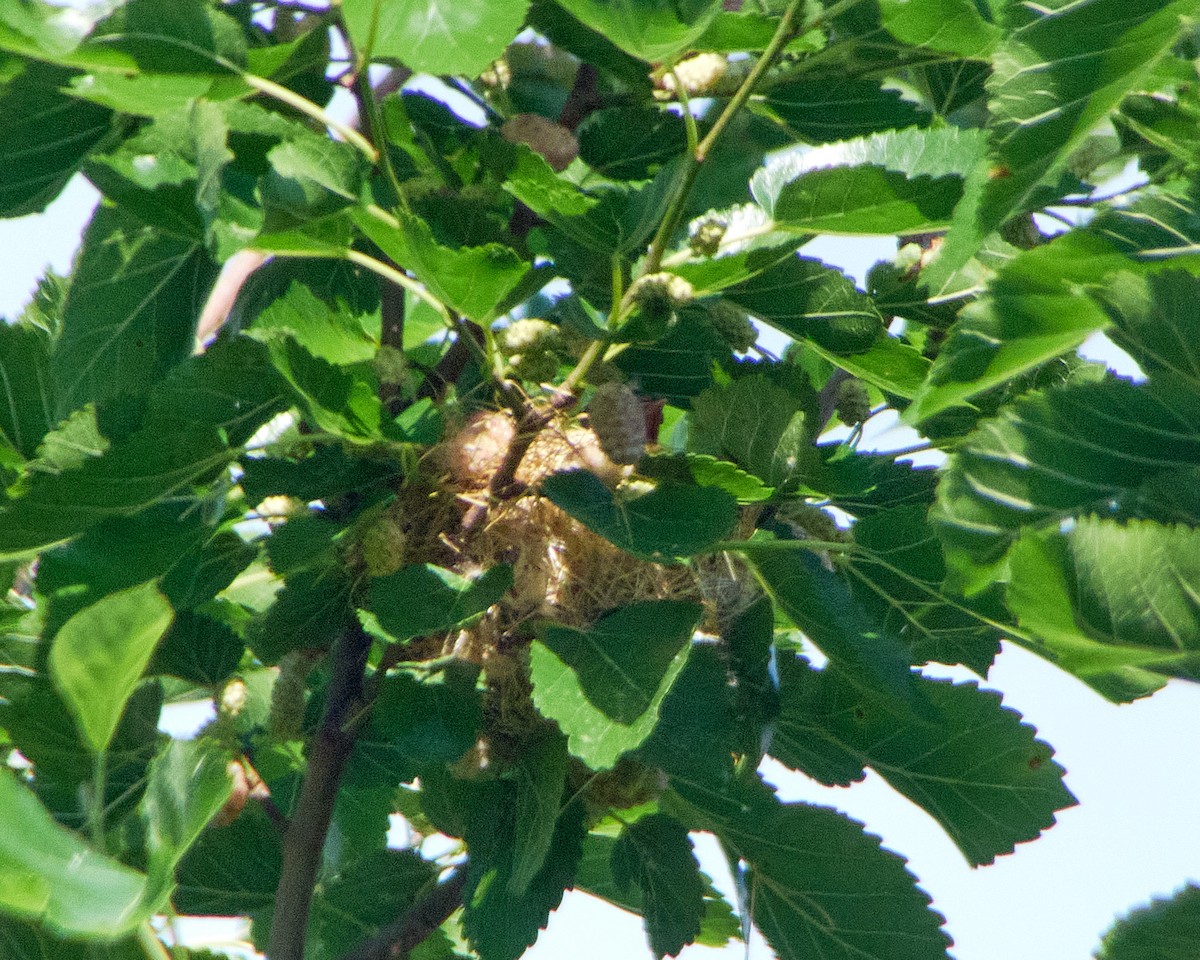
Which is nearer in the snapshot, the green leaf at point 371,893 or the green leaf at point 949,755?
the green leaf at point 949,755

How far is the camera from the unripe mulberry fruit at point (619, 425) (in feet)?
3.07

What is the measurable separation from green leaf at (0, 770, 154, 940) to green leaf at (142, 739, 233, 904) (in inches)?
0.7

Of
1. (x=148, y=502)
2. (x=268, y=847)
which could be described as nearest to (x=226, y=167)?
(x=148, y=502)

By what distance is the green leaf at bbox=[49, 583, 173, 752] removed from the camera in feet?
2.50

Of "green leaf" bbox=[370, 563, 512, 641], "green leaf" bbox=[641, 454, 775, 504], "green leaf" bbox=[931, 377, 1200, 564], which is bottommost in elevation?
"green leaf" bbox=[370, 563, 512, 641]

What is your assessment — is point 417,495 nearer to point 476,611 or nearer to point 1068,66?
point 476,611

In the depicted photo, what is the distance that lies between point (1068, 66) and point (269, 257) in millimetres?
681

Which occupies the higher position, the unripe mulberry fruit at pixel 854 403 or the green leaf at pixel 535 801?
the unripe mulberry fruit at pixel 854 403

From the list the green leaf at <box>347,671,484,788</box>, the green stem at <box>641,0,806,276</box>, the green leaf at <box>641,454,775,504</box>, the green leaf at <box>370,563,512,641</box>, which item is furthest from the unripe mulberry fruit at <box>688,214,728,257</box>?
the green leaf at <box>347,671,484,788</box>

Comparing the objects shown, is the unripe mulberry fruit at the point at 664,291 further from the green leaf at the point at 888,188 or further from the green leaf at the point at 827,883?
the green leaf at the point at 827,883

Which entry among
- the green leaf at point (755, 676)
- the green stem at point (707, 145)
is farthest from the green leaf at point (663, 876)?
the green stem at point (707, 145)

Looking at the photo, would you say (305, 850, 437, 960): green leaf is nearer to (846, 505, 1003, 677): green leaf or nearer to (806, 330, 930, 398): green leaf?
(846, 505, 1003, 677): green leaf

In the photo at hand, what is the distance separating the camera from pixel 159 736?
1081 mm

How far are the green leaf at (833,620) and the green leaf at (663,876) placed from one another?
25cm
